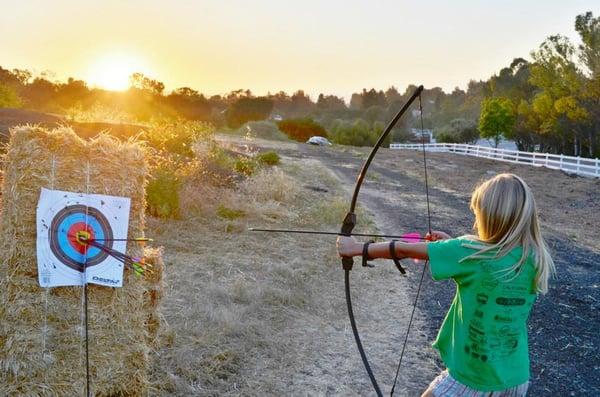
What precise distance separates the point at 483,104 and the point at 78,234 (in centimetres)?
4104

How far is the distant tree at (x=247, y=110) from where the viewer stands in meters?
54.4

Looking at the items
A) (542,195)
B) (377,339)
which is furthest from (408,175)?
(377,339)

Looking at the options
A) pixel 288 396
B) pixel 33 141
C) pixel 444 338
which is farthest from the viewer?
pixel 288 396

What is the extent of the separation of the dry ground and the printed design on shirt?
1.74 m

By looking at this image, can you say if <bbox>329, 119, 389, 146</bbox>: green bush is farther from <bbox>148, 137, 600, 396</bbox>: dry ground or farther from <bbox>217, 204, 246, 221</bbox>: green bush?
<bbox>217, 204, 246, 221</bbox>: green bush

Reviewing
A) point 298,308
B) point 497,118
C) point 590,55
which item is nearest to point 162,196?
point 298,308

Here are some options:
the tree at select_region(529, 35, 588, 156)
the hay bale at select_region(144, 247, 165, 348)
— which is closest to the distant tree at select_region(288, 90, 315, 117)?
the tree at select_region(529, 35, 588, 156)

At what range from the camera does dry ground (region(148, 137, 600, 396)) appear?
394 centimetres

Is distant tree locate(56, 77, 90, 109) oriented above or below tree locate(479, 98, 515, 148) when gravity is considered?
above

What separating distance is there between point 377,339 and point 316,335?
0.53m

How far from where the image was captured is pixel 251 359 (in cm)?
412

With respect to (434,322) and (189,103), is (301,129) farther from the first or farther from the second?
(434,322)

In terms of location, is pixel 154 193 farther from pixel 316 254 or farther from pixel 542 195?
pixel 542 195

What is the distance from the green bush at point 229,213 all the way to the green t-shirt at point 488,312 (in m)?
6.76
